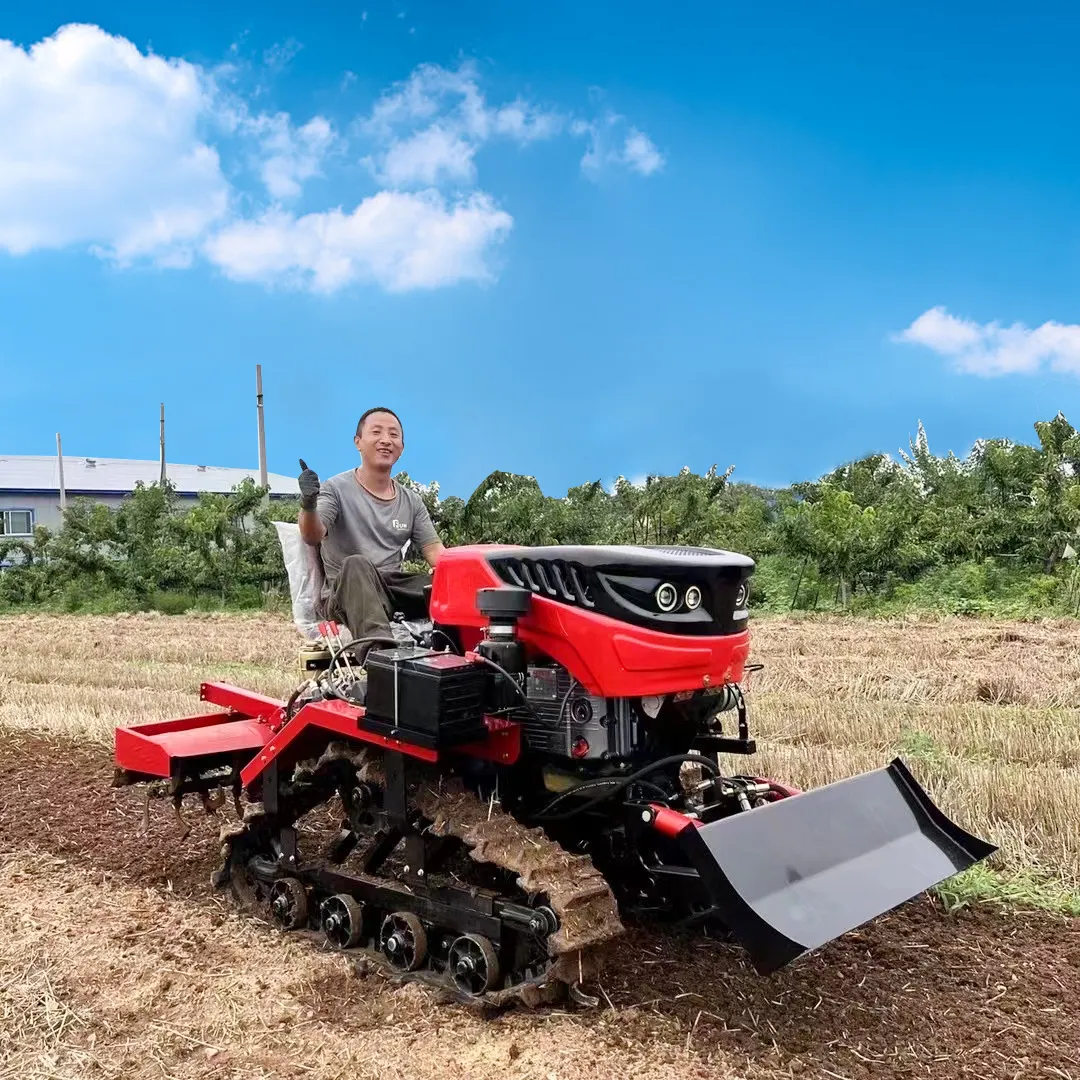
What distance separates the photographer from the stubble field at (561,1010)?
10.9 feet

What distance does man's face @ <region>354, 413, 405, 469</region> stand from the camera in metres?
4.87

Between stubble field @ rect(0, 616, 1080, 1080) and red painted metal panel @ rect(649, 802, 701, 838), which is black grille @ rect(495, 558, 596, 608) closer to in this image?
red painted metal panel @ rect(649, 802, 701, 838)

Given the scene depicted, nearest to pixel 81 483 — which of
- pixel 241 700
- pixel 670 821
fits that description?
pixel 241 700

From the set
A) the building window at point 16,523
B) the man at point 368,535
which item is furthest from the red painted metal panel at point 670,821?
the building window at point 16,523

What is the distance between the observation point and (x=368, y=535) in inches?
193

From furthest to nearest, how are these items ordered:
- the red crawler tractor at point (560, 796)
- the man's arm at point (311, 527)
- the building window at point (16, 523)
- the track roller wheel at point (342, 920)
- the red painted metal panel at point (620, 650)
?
the building window at point (16, 523) → the man's arm at point (311, 527) → the track roller wheel at point (342, 920) → the red painted metal panel at point (620, 650) → the red crawler tractor at point (560, 796)

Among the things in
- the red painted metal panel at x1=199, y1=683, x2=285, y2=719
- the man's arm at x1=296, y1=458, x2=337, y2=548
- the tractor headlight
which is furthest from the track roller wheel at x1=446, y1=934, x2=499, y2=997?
the man's arm at x1=296, y1=458, x2=337, y2=548

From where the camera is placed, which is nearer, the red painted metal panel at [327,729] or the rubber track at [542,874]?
the rubber track at [542,874]

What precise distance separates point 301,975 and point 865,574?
648 inches

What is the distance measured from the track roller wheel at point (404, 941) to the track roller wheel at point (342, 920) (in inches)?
6.8

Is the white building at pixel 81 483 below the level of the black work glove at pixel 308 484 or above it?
above

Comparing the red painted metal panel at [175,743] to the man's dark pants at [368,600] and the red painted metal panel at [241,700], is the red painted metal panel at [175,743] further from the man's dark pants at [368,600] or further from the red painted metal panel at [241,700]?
the man's dark pants at [368,600]

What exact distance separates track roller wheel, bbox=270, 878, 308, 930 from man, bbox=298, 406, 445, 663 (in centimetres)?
106

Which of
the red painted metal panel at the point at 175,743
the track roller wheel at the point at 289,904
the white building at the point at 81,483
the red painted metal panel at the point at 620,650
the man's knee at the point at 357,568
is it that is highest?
the white building at the point at 81,483
